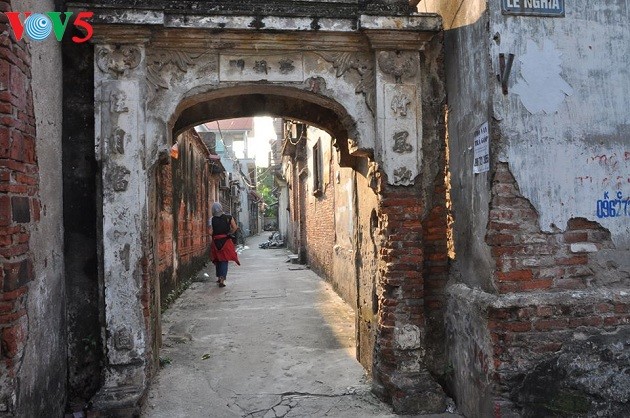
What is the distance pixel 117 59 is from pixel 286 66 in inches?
56.6

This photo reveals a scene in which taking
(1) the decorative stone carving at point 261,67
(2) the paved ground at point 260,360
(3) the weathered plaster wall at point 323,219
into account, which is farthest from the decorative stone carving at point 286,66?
(3) the weathered plaster wall at point 323,219

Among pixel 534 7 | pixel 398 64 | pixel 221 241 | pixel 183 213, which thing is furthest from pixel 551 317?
pixel 183 213

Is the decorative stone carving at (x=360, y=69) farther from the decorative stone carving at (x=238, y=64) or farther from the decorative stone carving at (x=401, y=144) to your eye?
the decorative stone carving at (x=238, y=64)

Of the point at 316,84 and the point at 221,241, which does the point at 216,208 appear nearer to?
the point at 221,241

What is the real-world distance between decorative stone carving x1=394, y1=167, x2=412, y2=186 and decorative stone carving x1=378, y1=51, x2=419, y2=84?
2.64 feet

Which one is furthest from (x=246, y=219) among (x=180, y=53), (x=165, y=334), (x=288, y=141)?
(x=180, y=53)

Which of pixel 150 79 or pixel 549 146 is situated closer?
pixel 549 146

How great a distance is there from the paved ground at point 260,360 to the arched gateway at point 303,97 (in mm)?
453

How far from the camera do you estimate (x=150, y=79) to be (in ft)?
13.3

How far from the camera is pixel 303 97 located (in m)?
4.42

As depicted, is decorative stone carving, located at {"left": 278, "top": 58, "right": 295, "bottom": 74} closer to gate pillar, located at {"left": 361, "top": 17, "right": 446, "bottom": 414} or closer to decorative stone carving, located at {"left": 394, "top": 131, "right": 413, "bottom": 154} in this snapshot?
gate pillar, located at {"left": 361, "top": 17, "right": 446, "bottom": 414}

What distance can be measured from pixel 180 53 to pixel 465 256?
301 cm

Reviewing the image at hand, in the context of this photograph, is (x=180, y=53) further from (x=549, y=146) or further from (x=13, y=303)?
(x=549, y=146)

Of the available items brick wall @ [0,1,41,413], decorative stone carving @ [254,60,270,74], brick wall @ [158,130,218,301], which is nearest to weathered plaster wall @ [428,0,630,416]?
decorative stone carving @ [254,60,270,74]
